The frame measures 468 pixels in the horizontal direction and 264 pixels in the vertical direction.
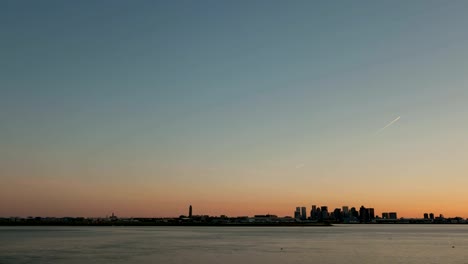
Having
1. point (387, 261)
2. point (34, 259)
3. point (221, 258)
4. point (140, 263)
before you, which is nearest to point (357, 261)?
point (387, 261)

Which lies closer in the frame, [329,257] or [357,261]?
[357,261]

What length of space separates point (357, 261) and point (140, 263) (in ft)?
100

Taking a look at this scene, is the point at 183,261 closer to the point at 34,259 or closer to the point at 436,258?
the point at 34,259

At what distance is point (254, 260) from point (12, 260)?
33427mm

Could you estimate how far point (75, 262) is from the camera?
60.9m

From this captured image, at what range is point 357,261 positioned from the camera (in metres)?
65.2

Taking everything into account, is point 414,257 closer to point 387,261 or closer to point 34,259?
point 387,261

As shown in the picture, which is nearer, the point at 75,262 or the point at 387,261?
the point at 75,262

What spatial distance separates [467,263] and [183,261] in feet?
131

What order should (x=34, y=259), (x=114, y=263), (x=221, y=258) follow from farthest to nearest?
(x=221, y=258) < (x=34, y=259) < (x=114, y=263)

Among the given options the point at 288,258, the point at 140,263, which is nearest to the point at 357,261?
the point at 288,258

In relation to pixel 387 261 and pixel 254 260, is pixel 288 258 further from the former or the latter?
pixel 387 261

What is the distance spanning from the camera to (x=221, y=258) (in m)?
68.9

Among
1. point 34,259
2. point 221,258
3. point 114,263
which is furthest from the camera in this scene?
point 221,258
